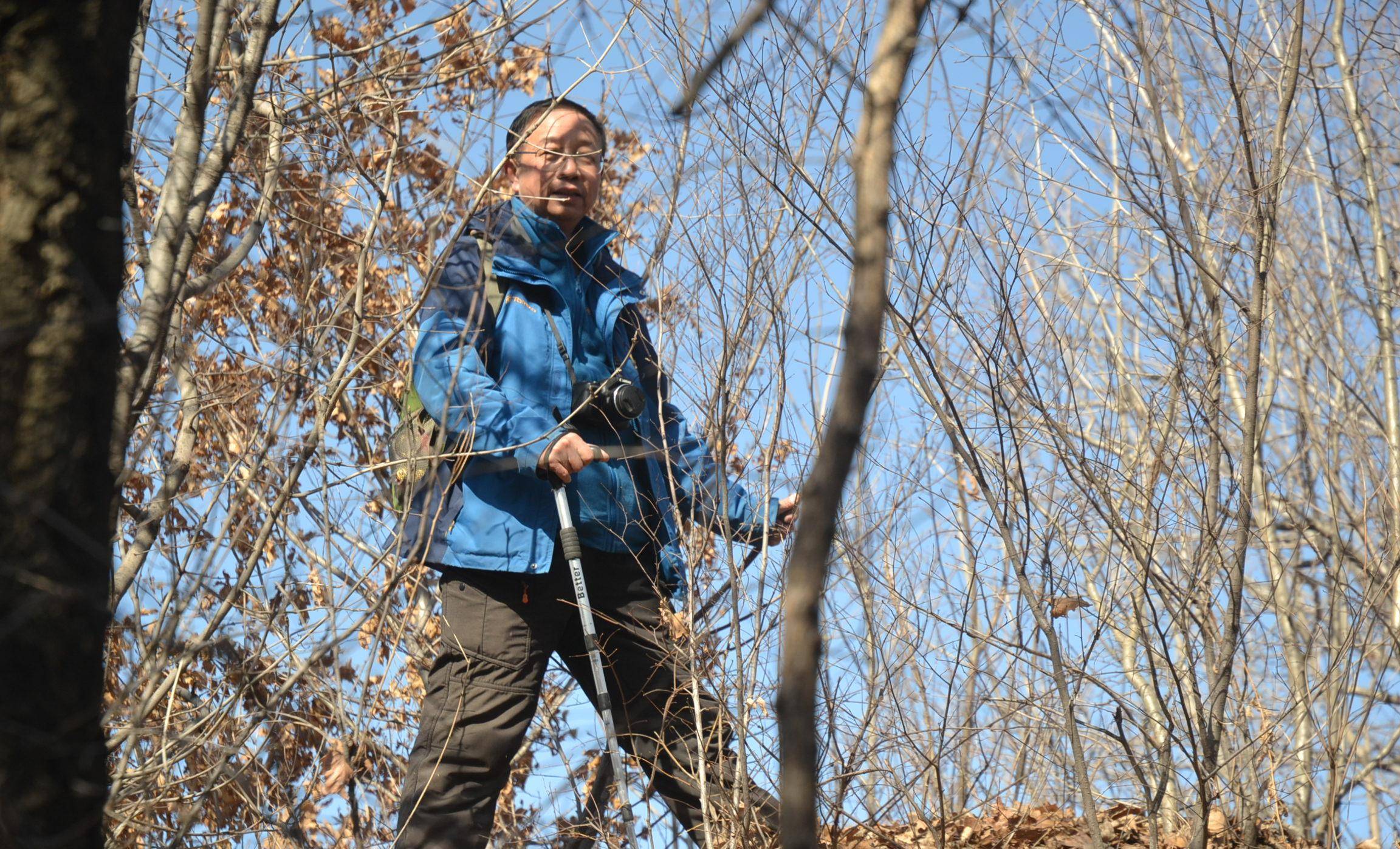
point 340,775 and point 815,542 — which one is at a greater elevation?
point 340,775

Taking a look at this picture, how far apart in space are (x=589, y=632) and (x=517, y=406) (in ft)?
1.98

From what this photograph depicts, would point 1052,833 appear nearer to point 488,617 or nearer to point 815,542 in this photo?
point 488,617

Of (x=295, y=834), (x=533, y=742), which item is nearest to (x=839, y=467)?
(x=295, y=834)

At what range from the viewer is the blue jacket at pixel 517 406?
3.13 meters

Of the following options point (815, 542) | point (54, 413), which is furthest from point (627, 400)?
point (815, 542)

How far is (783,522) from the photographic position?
357 cm

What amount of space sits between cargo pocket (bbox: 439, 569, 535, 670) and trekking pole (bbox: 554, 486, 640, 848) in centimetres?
14

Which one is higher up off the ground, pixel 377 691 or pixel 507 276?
pixel 507 276

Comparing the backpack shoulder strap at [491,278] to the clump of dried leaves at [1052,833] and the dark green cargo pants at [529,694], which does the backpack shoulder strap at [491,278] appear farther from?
the clump of dried leaves at [1052,833]

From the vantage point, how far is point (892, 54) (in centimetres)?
118

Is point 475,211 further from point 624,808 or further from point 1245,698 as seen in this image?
point 1245,698

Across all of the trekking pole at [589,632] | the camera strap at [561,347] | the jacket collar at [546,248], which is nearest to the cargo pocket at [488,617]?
the trekking pole at [589,632]

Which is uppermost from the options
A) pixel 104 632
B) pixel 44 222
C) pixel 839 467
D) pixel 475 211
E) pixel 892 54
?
pixel 475 211

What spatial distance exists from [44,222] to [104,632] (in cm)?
54
